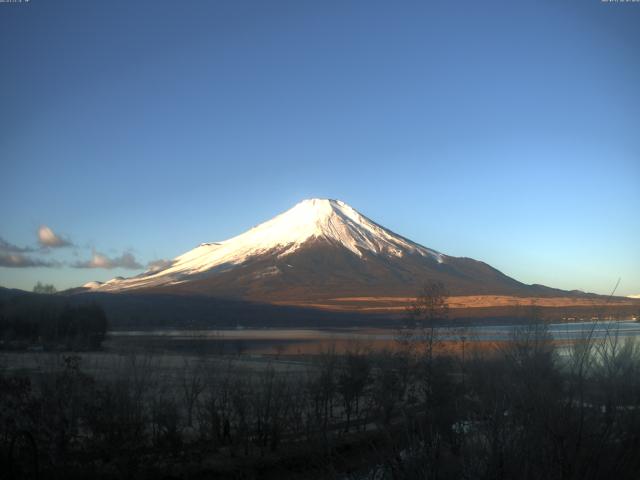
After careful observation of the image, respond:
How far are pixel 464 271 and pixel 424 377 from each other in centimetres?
16950

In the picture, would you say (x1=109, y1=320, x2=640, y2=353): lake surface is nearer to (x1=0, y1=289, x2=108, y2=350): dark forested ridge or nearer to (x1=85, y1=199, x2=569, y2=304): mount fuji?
(x1=0, y1=289, x2=108, y2=350): dark forested ridge

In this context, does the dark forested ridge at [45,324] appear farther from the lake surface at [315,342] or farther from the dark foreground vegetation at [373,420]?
the dark foreground vegetation at [373,420]

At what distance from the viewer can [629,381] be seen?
7863 mm

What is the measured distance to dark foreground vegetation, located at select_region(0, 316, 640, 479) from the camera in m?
5.19

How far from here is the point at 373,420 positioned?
1934 centimetres

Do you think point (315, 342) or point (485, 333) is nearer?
point (485, 333)

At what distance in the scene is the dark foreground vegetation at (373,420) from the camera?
5188mm

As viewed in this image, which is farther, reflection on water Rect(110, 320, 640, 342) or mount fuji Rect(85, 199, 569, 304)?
mount fuji Rect(85, 199, 569, 304)

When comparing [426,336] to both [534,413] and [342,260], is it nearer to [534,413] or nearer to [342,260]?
[534,413]

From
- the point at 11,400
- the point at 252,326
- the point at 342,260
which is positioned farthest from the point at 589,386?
the point at 342,260

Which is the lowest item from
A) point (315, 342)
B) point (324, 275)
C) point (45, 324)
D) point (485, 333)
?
point (315, 342)

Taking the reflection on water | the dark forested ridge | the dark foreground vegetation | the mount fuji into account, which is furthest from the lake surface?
the mount fuji

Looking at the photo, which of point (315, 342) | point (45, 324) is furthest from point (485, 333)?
point (45, 324)

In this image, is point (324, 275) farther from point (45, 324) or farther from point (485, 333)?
point (485, 333)
